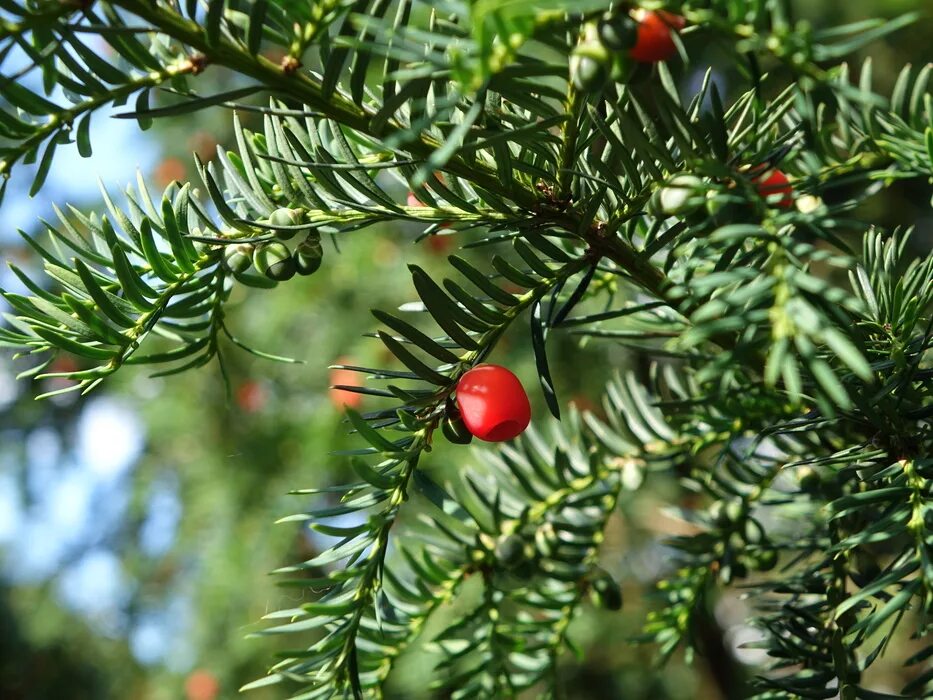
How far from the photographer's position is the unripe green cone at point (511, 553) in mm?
500

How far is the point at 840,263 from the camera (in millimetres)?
254

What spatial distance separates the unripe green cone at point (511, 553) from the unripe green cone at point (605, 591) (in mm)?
57

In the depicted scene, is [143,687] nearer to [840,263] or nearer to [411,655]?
[411,655]

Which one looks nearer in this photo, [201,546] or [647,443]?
[647,443]

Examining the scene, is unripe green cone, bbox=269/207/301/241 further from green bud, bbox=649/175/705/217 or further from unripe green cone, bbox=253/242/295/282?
green bud, bbox=649/175/705/217

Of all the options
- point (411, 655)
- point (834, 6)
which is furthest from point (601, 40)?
point (834, 6)

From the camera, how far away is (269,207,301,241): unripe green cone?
0.36 meters

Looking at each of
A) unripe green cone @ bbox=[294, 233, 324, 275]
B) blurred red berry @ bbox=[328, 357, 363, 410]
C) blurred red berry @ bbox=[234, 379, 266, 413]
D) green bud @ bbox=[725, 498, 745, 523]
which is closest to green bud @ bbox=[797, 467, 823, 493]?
green bud @ bbox=[725, 498, 745, 523]

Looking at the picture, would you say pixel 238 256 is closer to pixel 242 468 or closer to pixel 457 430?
pixel 457 430

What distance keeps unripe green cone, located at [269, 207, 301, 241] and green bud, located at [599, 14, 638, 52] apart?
0.16 m

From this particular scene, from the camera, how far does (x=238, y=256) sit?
0.38 meters

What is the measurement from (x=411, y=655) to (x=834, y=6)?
133 cm

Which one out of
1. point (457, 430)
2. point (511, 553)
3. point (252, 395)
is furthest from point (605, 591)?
point (252, 395)

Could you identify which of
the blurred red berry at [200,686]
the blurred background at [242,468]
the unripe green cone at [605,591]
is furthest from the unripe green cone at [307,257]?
the blurred red berry at [200,686]
